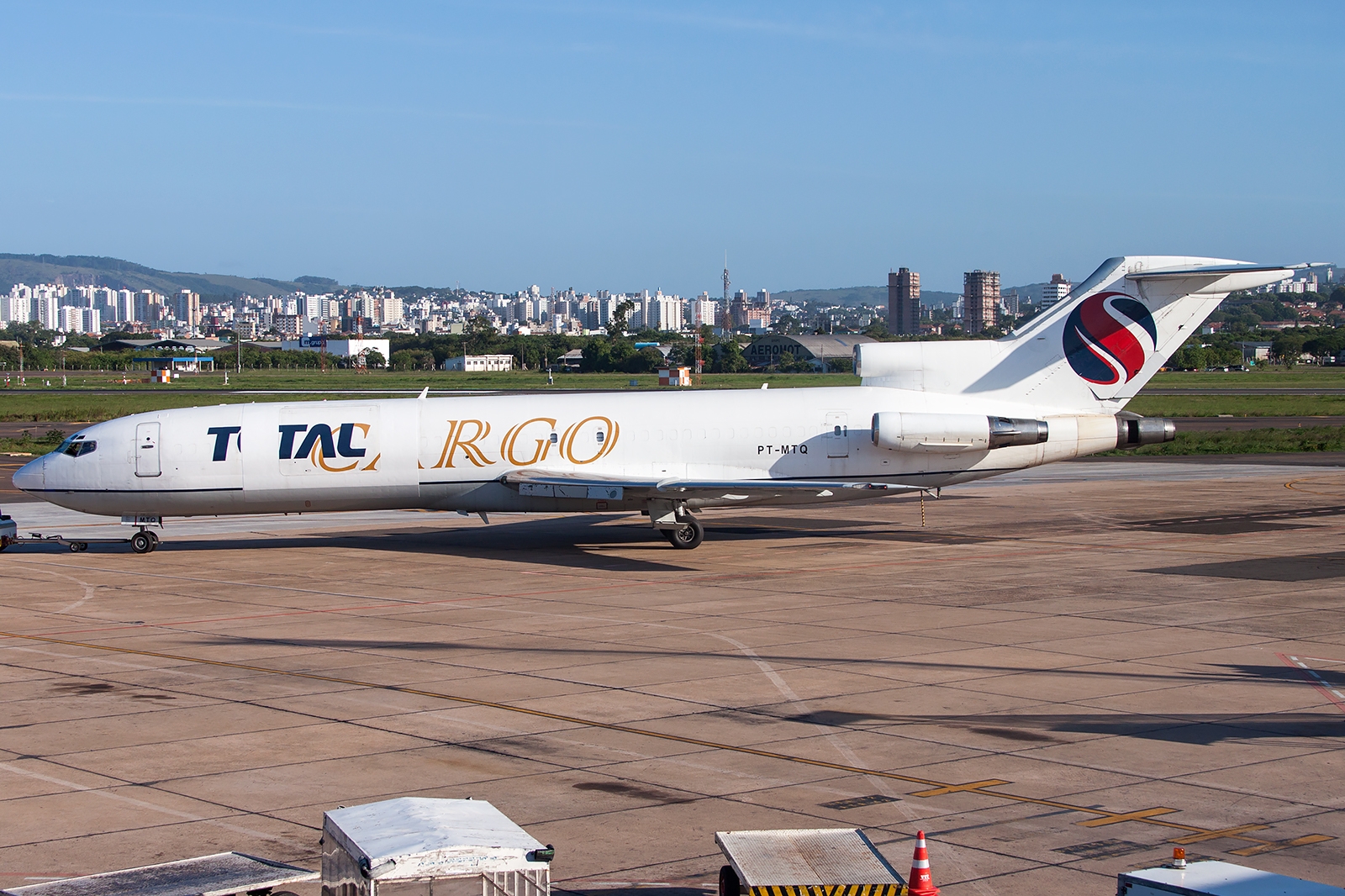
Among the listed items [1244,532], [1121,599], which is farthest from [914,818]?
[1244,532]

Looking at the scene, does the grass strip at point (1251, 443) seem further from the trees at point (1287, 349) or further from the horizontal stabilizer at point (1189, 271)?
the trees at point (1287, 349)

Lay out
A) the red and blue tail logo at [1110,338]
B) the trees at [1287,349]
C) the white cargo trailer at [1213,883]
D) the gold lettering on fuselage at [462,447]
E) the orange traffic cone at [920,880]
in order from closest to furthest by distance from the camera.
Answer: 1. the white cargo trailer at [1213,883]
2. the orange traffic cone at [920,880]
3. the gold lettering on fuselage at [462,447]
4. the red and blue tail logo at [1110,338]
5. the trees at [1287,349]

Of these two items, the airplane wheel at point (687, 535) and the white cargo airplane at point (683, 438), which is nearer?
the white cargo airplane at point (683, 438)

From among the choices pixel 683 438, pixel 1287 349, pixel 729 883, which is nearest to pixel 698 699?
pixel 729 883

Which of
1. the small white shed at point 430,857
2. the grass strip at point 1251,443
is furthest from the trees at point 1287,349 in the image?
the small white shed at point 430,857

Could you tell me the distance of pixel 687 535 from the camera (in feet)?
101

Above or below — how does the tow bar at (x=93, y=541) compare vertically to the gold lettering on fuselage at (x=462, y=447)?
below

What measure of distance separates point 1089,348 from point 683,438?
10.6 meters

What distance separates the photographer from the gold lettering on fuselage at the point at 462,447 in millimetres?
30516

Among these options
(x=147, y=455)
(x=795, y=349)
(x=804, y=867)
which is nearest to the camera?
(x=804, y=867)

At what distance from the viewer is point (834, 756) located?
13.9m

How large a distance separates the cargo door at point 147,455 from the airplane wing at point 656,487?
8.33 meters

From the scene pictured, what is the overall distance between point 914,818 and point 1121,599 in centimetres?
1326

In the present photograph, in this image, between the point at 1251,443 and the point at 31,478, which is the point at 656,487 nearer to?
the point at 31,478
